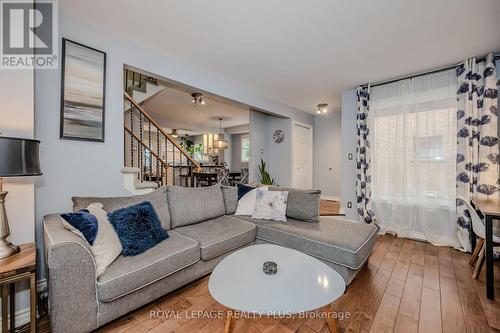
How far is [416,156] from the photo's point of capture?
3.21m

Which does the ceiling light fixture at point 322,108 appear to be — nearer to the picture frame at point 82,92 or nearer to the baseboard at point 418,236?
the baseboard at point 418,236

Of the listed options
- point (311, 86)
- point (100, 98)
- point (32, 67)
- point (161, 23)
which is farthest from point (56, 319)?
point (311, 86)

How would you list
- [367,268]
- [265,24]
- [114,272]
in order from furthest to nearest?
[367,268] → [265,24] → [114,272]

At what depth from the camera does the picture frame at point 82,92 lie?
6.48 ft

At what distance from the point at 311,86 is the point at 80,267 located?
3871mm

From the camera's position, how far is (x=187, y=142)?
9.52 m

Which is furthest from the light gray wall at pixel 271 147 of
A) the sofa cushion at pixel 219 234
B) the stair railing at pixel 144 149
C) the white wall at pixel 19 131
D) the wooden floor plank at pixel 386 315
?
the white wall at pixel 19 131

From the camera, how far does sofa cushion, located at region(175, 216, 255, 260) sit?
198 cm

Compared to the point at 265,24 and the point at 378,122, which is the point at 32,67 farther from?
the point at 378,122

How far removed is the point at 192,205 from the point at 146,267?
101 centimetres

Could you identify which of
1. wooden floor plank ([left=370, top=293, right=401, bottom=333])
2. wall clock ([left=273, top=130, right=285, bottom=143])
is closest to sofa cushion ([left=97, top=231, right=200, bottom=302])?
wooden floor plank ([left=370, top=293, right=401, bottom=333])

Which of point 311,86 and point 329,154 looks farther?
A: point 329,154

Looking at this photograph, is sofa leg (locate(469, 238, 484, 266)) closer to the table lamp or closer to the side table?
the side table

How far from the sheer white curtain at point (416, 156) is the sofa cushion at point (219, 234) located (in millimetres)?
2496
